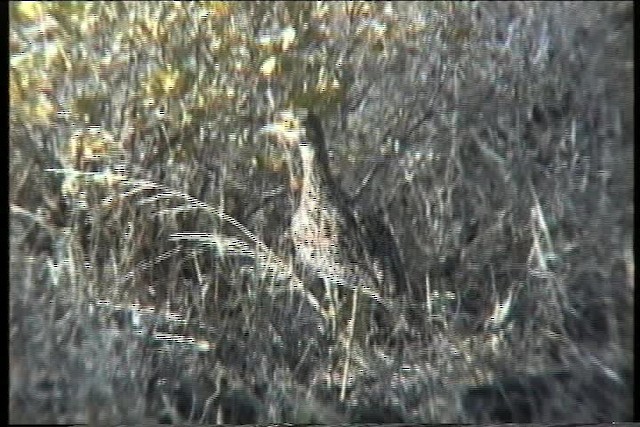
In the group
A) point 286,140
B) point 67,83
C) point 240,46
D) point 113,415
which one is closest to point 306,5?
point 240,46

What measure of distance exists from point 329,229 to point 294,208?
9 cm

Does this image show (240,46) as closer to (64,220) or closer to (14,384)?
(64,220)

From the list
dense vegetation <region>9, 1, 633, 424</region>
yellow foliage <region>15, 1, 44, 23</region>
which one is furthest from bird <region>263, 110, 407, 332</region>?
yellow foliage <region>15, 1, 44, 23</region>

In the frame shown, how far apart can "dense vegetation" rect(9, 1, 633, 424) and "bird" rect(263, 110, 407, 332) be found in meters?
0.03

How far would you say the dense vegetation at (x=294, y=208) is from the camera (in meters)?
1.30

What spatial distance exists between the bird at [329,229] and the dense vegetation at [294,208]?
Answer: 0.09ft

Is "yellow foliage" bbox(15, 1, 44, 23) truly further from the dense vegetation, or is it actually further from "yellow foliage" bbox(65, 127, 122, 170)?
"yellow foliage" bbox(65, 127, 122, 170)

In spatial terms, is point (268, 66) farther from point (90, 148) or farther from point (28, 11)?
point (28, 11)

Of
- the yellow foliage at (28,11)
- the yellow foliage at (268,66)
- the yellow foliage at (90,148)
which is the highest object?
the yellow foliage at (28,11)

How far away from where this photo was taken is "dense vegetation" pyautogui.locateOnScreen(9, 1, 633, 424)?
4.25 feet

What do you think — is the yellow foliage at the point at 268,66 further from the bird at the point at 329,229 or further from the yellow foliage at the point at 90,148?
the yellow foliage at the point at 90,148

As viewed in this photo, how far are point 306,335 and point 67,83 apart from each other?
0.76 metres

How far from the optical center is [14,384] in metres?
1.30

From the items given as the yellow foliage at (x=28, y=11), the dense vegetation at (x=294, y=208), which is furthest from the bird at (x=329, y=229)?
the yellow foliage at (x=28, y=11)
